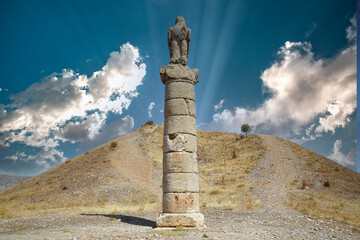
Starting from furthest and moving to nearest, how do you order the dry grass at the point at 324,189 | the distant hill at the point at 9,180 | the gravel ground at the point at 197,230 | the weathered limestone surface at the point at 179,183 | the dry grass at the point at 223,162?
the distant hill at the point at 9,180 < the dry grass at the point at 223,162 < the dry grass at the point at 324,189 < the weathered limestone surface at the point at 179,183 < the gravel ground at the point at 197,230

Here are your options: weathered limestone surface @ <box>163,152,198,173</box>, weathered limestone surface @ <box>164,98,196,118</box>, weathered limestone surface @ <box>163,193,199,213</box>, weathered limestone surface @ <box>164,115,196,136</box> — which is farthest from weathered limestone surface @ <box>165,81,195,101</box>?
weathered limestone surface @ <box>163,193,199,213</box>

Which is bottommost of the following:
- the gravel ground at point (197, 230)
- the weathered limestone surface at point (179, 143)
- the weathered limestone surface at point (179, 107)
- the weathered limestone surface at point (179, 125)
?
the gravel ground at point (197, 230)

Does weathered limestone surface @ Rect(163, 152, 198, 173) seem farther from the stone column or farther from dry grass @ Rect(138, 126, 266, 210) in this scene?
dry grass @ Rect(138, 126, 266, 210)

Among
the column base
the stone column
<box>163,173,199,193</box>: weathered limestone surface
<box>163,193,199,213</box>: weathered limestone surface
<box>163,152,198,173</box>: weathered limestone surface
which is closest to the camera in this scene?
the column base

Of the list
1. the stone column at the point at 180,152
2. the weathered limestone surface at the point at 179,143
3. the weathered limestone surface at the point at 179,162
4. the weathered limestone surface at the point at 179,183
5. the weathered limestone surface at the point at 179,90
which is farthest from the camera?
the weathered limestone surface at the point at 179,90

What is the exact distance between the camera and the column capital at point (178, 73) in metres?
11.3

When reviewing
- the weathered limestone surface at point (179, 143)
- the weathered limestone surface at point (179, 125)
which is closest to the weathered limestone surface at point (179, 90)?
the weathered limestone surface at point (179, 125)

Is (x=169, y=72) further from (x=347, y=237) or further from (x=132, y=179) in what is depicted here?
(x=132, y=179)

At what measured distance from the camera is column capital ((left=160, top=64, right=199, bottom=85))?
1129cm

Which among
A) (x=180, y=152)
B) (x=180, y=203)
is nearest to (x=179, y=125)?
(x=180, y=152)

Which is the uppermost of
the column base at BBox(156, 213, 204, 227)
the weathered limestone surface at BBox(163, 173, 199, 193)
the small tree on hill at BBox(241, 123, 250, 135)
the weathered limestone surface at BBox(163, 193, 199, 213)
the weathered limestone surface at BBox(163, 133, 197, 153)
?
the small tree on hill at BBox(241, 123, 250, 135)

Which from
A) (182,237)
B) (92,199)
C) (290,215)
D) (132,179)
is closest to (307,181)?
(290,215)

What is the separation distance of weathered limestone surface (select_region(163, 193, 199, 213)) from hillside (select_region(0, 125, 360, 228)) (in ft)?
23.6

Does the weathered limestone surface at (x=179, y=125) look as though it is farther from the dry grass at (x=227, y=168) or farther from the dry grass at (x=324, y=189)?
the dry grass at (x=324, y=189)
